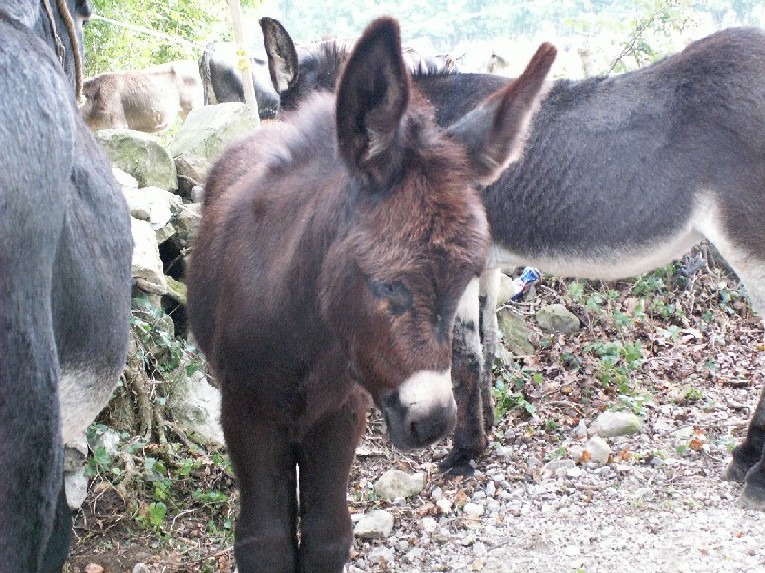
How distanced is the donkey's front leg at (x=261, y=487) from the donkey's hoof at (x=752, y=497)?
254cm

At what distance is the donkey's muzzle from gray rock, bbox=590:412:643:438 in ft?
10.9

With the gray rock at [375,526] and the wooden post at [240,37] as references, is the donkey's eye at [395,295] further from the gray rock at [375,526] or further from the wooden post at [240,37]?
the wooden post at [240,37]

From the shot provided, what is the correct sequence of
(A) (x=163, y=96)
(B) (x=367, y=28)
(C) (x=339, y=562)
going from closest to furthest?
(B) (x=367, y=28), (C) (x=339, y=562), (A) (x=163, y=96)

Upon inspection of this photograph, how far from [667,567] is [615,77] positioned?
2.95 metres

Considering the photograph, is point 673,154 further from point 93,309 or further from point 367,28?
point 93,309

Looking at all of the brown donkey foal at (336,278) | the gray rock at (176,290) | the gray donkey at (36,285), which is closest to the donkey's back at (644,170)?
the gray rock at (176,290)

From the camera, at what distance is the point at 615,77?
205 inches

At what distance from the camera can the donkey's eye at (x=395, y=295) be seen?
2211 millimetres

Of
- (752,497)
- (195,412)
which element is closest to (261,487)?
(195,412)

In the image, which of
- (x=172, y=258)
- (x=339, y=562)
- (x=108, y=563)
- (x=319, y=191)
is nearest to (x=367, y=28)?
(x=319, y=191)

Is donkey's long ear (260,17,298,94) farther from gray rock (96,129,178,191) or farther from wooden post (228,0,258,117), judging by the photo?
wooden post (228,0,258,117)

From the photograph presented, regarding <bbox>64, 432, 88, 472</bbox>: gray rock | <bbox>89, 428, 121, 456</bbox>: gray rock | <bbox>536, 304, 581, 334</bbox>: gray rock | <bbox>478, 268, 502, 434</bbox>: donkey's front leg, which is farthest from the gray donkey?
<bbox>536, 304, 581, 334</bbox>: gray rock

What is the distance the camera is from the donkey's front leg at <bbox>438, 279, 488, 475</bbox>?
5.00m

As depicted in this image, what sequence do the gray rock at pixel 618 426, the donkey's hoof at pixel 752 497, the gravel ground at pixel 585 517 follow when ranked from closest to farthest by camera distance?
1. the gravel ground at pixel 585 517
2. the donkey's hoof at pixel 752 497
3. the gray rock at pixel 618 426
